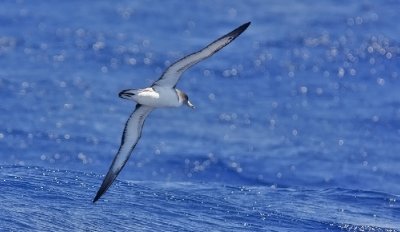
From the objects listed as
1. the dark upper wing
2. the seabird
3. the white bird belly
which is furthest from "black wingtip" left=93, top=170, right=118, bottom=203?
the dark upper wing

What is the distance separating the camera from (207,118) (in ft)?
110

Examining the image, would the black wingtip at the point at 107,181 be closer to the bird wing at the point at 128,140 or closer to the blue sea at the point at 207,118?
the bird wing at the point at 128,140

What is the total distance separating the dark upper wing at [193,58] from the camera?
57.5 feet

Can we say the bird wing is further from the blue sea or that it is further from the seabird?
the blue sea

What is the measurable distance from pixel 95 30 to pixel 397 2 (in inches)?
450

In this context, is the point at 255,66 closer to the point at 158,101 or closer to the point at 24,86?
the point at 24,86

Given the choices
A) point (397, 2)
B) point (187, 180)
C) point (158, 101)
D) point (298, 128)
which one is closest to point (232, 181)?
point (187, 180)

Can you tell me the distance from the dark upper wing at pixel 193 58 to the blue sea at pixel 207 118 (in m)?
4.26

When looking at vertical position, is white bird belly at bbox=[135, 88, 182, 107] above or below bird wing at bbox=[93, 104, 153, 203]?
above

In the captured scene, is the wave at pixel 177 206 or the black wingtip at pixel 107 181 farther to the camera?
the wave at pixel 177 206

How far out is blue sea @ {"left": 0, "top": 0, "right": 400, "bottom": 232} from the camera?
23.8 meters

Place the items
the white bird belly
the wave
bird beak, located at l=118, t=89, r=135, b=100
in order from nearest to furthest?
bird beak, located at l=118, t=89, r=135, b=100 → the white bird belly → the wave

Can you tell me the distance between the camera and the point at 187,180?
28.9 m

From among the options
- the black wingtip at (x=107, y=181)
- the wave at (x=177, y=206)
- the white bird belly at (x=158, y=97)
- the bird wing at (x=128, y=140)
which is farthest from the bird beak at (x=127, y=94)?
the wave at (x=177, y=206)
